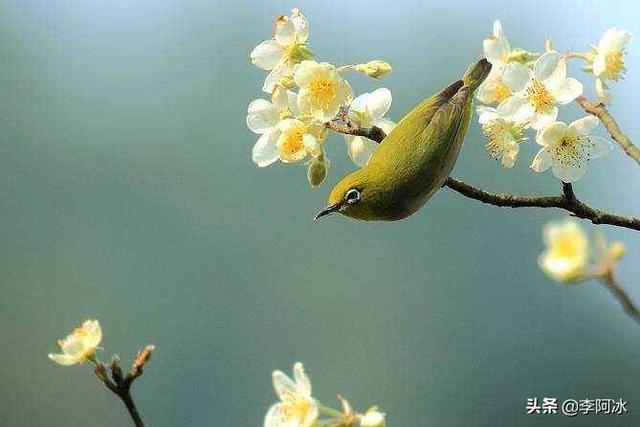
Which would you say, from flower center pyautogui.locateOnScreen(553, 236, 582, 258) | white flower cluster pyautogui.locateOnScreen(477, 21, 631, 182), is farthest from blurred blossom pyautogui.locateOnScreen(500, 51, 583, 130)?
flower center pyautogui.locateOnScreen(553, 236, 582, 258)

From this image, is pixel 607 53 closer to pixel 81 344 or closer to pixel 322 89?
pixel 322 89

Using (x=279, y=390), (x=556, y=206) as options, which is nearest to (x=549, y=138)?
(x=556, y=206)

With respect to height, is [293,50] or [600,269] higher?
[293,50]

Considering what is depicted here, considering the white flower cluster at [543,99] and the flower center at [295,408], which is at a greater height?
the white flower cluster at [543,99]

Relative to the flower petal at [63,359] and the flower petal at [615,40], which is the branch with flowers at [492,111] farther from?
the flower petal at [63,359]

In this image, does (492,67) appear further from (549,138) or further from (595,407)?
(595,407)

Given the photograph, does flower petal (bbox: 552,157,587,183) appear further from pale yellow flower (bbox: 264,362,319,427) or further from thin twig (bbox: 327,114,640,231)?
pale yellow flower (bbox: 264,362,319,427)

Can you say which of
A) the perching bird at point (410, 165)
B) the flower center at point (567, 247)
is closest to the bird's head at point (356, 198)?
the perching bird at point (410, 165)
